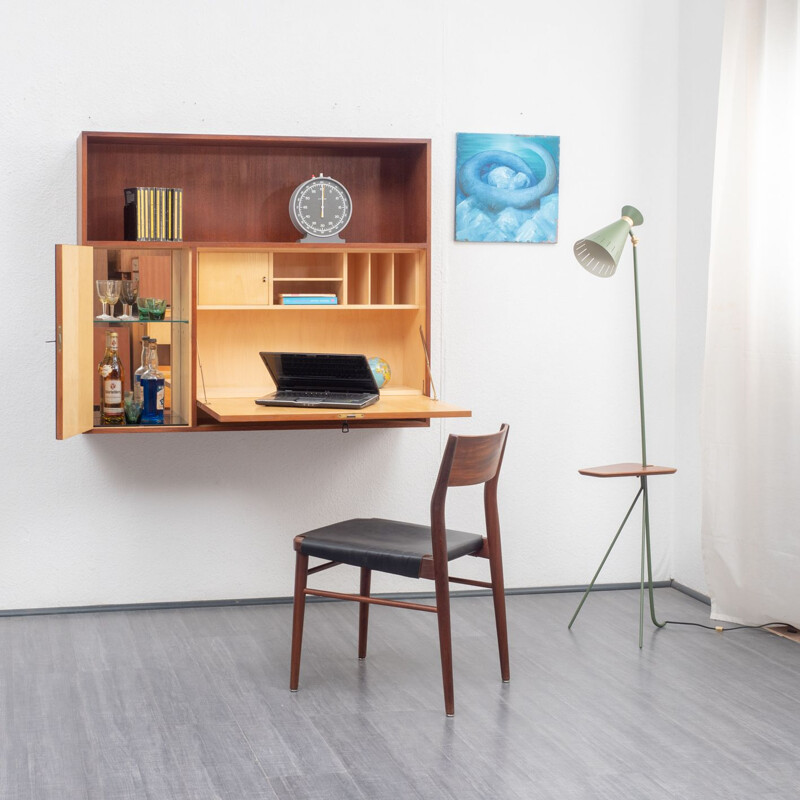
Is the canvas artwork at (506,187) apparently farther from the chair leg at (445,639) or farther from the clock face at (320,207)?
the chair leg at (445,639)

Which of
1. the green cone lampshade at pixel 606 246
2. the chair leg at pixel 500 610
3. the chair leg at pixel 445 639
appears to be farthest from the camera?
the green cone lampshade at pixel 606 246

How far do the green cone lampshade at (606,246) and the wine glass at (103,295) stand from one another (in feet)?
5.68

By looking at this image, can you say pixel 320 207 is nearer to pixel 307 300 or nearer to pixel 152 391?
pixel 307 300

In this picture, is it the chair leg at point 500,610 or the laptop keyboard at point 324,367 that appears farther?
the laptop keyboard at point 324,367

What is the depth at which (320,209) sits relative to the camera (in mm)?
4012

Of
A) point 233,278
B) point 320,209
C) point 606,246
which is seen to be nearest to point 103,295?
point 233,278

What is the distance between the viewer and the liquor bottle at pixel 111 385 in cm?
396

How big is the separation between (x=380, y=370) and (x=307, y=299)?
1.29 ft

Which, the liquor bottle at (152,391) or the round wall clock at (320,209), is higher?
the round wall clock at (320,209)

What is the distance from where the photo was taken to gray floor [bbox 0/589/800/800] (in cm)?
265

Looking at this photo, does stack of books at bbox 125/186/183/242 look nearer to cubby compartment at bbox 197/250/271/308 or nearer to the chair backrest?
cubby compartment at bbox 197/250/271/308

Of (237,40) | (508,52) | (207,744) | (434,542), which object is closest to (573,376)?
(508,52)

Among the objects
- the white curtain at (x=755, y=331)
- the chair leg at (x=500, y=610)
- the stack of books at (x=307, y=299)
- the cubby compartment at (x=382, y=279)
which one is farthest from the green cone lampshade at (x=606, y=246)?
the chair leg at (x=500, y=610)

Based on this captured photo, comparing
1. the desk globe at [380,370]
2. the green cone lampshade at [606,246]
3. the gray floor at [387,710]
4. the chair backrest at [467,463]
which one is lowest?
the gray floor at [387,710]
